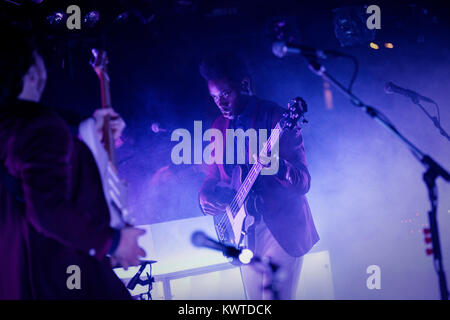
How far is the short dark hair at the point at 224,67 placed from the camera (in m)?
3.42

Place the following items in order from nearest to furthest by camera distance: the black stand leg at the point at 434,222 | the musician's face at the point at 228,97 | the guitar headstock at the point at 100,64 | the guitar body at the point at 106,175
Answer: the guitar body at the point at 106,175, the black stand leg at the point at 434,222, the guitar headstock at the point at 100,64, the musician's face at the point at 228,97

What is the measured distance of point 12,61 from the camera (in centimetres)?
188

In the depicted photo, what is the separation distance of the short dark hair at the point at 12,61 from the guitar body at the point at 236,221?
1758mm

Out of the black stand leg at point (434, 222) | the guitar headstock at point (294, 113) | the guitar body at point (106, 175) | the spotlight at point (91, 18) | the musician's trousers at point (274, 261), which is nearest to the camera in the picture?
the guitar body at point (106, 175)

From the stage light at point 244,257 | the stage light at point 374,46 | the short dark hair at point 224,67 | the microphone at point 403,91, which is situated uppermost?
the stage light at point 374,46

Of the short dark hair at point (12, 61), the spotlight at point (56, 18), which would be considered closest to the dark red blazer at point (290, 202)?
the short dark hair at point (12, 61)

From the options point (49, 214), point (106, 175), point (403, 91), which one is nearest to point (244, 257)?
point (106, 175)

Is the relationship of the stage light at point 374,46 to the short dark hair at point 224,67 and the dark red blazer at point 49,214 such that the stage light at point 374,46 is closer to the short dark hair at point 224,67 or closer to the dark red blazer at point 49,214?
the short dark hair at point 224,67

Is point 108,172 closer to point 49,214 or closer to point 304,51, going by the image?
point 49,214

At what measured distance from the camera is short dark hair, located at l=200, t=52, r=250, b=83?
342 centimetres

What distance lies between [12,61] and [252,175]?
183cm

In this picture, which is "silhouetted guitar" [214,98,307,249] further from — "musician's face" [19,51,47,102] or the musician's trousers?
"musician's face" [19,51,47,102]
